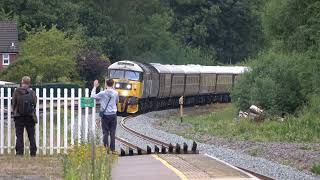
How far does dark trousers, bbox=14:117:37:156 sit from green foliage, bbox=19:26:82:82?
43.4 m

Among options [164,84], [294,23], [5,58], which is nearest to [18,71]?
[5,58]

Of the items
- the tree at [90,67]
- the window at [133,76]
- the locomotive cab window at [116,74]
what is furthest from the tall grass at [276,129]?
the tree at [90,67]

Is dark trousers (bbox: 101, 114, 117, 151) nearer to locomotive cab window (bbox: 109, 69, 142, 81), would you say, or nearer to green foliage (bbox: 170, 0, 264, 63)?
locomotive cab window (bbox: 109, 69, 142, 81)

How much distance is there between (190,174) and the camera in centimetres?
1398

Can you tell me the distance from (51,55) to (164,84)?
17.7 m

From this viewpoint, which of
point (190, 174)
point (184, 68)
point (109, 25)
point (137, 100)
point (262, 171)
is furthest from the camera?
point (109, 25)

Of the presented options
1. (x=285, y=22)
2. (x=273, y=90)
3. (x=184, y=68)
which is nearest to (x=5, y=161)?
(x=273, y=90)

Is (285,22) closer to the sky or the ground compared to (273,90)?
closer to the sky

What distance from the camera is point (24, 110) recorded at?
16375mm

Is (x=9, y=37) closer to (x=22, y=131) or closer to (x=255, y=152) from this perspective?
(x=255, y=152)

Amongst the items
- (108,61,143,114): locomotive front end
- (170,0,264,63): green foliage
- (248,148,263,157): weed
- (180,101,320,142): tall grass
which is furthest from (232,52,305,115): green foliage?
(170,0,264,63): green foliage

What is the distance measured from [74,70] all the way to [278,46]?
24055 mm

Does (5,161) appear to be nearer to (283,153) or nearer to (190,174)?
(190,174)

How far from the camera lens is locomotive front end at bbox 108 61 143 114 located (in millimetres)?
43375
